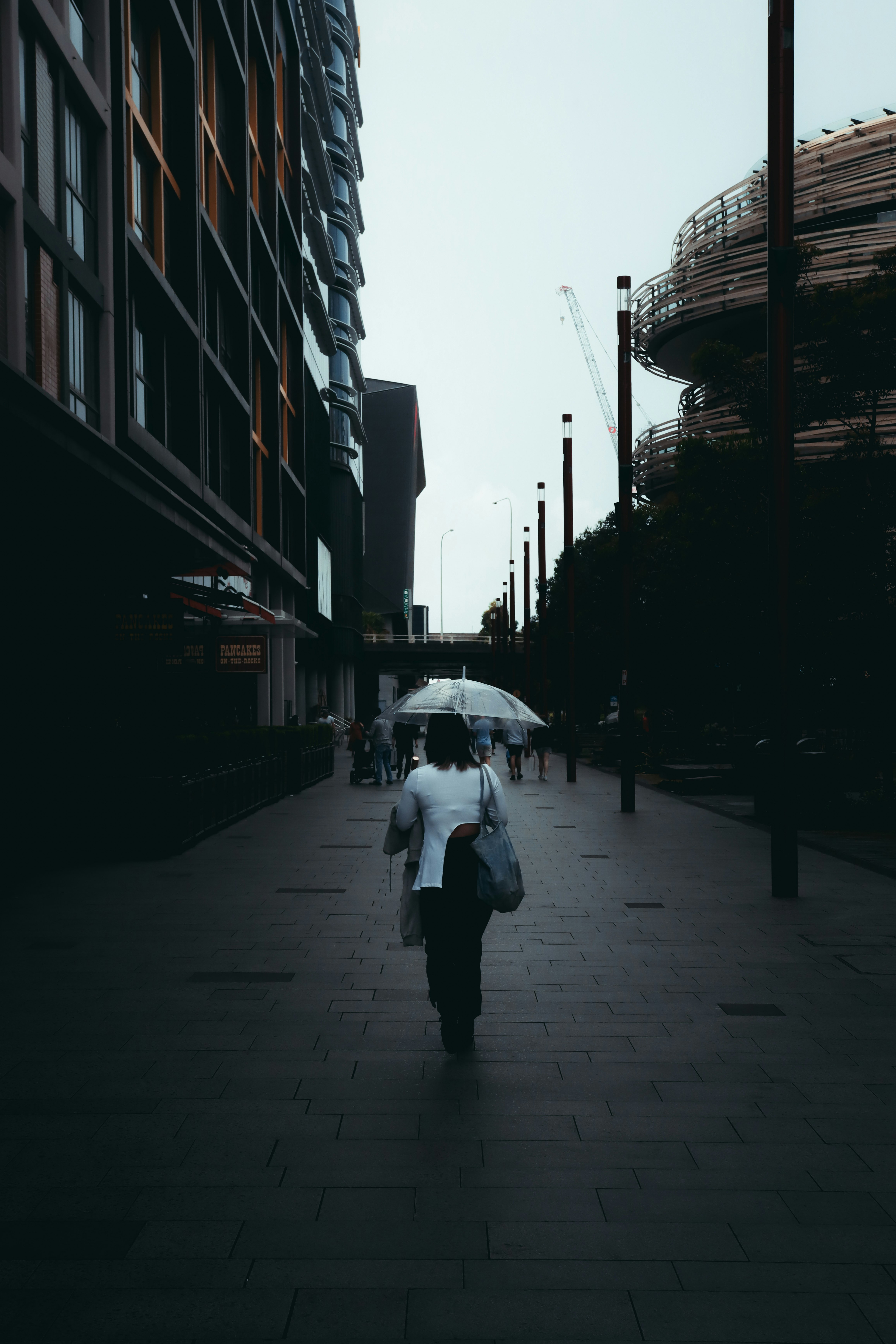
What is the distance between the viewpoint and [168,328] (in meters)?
25.5

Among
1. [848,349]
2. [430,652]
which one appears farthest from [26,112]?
[430,652]

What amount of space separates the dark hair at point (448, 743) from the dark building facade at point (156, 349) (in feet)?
15.8

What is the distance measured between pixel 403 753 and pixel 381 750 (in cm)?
299

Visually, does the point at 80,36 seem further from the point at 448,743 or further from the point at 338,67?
the point at 338,67

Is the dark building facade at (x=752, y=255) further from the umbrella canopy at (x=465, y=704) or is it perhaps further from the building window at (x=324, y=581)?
the umbrella canopy at (x=465, y=704)

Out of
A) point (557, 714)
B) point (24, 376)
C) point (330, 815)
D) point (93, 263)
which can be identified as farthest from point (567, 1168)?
point (557, 714)

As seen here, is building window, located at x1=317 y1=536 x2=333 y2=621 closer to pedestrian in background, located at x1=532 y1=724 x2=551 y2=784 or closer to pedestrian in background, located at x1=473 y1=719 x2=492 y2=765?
pedestrian in background, located at x1=532 y1=724 x2=551 y2=784

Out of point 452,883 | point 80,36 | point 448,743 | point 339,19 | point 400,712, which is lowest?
point 452,883

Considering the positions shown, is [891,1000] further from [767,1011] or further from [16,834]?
[16,834]

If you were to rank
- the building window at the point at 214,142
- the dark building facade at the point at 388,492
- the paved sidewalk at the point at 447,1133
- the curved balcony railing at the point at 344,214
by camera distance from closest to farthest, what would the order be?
the paved sidewalk at the point at 447,1133
the building window at the point at 214,142
the curved balcony railing at the point at 344,214
the dark building facade at the point at 388,492

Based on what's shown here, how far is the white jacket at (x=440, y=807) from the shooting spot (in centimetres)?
585

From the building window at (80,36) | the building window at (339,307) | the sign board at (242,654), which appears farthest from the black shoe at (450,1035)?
the building window at (339,307)

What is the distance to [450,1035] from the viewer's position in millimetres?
5824

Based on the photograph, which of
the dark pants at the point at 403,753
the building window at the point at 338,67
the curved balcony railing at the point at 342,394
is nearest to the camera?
the dark pants at the point at 403,753
